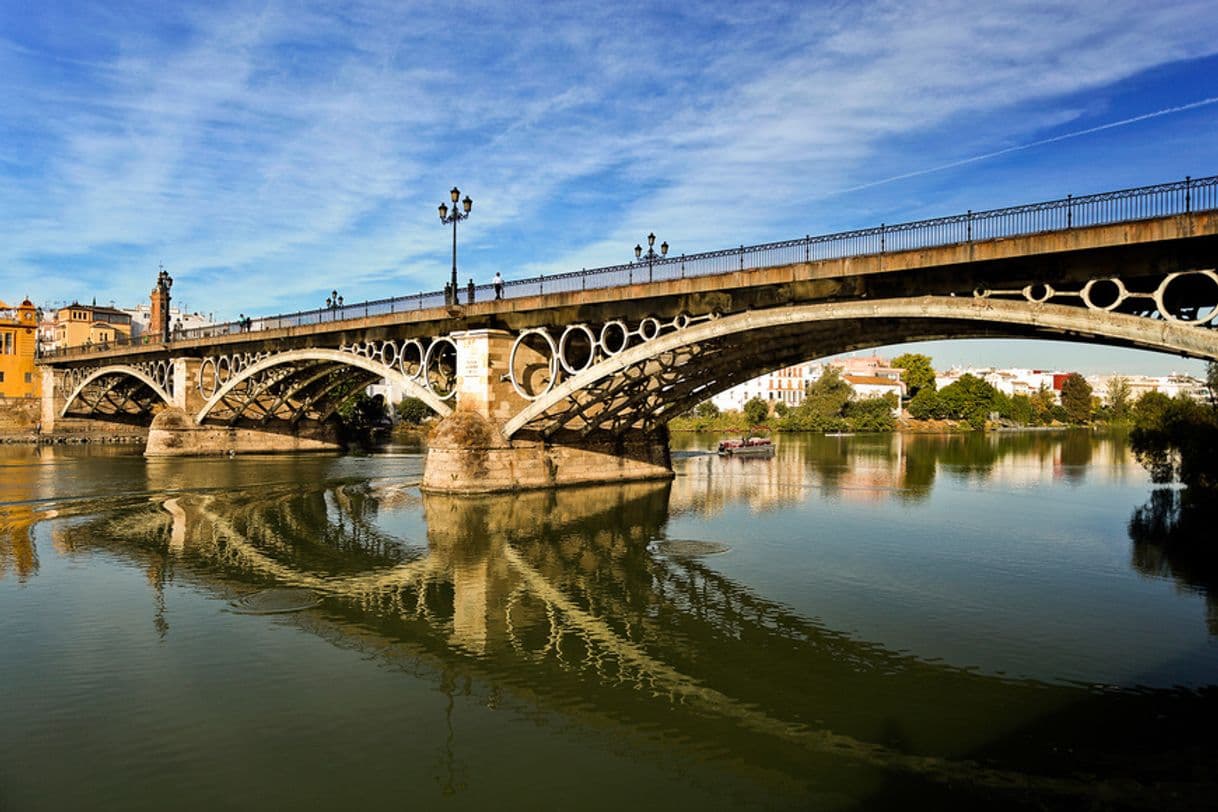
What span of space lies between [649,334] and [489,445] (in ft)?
22.3

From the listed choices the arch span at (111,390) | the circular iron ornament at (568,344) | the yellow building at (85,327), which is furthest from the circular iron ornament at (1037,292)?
the yellow building at (85,327)

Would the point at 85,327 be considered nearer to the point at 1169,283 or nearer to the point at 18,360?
the point at 18,360

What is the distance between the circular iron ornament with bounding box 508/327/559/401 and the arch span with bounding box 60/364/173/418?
127 ft

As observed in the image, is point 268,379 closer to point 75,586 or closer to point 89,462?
point 89,462

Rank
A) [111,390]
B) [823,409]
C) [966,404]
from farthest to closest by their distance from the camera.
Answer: [966,404]
[823,409]
[111,390]

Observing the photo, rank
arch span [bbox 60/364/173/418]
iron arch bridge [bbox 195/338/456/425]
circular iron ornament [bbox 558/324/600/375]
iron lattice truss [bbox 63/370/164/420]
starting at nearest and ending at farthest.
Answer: circular iron ornament [bbox 558/324/600/375]
iron arch bridge [bbox 195/338/456/425]
arch span [bbox 60/364/173/418]
iron lattice truss [bbox 63/370/164/420]

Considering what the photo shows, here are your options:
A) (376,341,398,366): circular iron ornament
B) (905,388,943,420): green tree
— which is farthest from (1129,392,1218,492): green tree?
(905,388,943,420): green tree

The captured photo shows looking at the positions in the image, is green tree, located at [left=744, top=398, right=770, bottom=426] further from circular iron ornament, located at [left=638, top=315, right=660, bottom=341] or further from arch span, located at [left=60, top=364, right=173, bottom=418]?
circular iron ornament, located at [left=638, top=315, right=660, bottom=341]

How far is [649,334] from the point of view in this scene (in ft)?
87.0

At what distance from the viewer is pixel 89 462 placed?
44250 millimetres

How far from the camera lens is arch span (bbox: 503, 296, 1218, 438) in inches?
611

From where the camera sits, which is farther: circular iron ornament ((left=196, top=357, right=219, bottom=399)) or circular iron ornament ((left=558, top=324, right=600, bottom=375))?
circular iron ornament ((left=196, top=357, right=219, bottom=399))

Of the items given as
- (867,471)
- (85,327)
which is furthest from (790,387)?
(85,327)

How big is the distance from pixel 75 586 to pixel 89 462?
110ft
